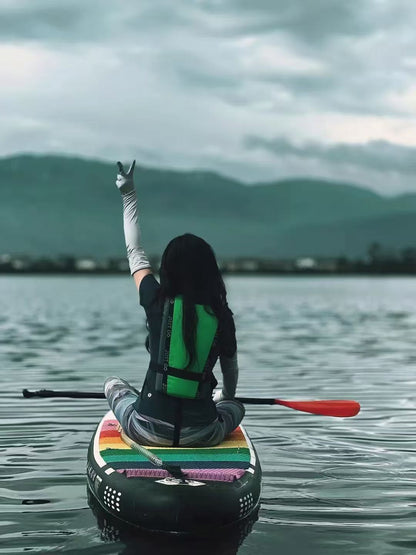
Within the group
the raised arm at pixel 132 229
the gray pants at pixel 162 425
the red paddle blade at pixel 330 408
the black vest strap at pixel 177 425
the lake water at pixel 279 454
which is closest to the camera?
the lake water at pixel 279 454

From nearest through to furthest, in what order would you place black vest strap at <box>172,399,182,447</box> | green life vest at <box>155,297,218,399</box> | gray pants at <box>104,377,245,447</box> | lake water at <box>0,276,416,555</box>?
lake water at <box>0,276,416,555</box> → green life vest at <box>155,297,218,399</box> → black vest strap at <box>172,399,182,447</box> → gray pants at <box>104,377,245,447</box>

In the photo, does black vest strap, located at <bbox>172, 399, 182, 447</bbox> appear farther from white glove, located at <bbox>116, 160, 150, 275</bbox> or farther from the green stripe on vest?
white glove, located at <bbox>116, 160, 150, 275</bbox>

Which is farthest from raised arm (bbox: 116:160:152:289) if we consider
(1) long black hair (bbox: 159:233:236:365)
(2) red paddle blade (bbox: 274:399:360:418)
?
(2) red paddle blade (bbox: 274:399:360:418)

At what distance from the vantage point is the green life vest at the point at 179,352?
9219 millimetres

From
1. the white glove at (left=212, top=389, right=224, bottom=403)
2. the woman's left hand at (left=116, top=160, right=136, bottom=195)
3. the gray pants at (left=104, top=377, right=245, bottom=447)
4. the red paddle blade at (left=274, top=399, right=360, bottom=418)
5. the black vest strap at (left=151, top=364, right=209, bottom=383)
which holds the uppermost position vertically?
the woman's left hand at (left=116, top=160, right=136, bottom=195)

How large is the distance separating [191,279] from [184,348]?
667 mm

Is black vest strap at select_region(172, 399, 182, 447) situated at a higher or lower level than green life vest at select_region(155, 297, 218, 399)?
lower

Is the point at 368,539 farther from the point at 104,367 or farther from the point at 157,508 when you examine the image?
the point at 104,367

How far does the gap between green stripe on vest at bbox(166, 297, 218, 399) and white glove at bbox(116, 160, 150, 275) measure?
0.84 meters

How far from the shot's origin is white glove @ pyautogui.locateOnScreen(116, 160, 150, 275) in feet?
32.4

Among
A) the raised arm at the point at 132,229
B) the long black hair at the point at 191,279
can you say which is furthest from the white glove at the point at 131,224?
the long black hair at the point at 191,279

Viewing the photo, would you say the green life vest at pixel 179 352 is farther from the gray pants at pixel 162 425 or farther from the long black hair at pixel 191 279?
the gray pants at pixel 162 425

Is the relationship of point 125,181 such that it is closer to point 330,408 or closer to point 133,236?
point 133,236

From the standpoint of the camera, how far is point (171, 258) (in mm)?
9156
